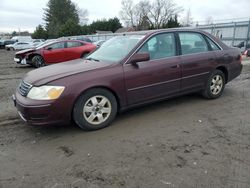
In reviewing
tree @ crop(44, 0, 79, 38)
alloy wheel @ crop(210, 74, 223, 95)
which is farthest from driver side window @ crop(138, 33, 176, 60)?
tree @ crop(44, 0, 79, 38)

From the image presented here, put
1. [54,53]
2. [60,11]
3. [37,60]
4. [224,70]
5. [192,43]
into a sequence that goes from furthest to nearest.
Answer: [60,11], [54,53], [37,60], [224,70], [192,43]

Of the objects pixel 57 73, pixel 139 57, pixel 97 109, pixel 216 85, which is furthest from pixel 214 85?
pixel 57 73

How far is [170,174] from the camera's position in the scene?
112 inches

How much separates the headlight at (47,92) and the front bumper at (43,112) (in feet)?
0.24

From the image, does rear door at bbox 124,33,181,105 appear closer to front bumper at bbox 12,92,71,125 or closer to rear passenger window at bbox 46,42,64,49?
front bumper at bbox 12,92,71,125

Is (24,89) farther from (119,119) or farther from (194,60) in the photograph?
(194,60)

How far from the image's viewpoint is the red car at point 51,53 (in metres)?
12.0

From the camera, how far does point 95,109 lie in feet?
13.1

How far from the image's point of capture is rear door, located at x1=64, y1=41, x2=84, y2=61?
40.8ft

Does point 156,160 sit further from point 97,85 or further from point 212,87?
point 212,87

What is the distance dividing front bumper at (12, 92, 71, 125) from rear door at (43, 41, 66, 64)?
28.6 ft

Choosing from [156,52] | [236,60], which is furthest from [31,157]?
[236,60]

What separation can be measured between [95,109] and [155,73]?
1.31m

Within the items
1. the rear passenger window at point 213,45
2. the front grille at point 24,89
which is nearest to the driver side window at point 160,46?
the rear passenger window at point 213,45
